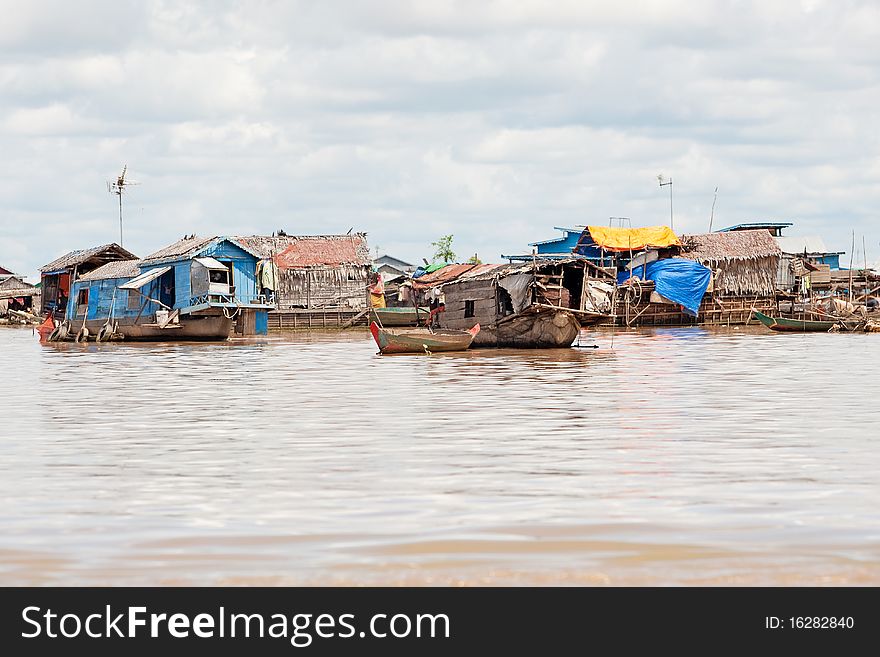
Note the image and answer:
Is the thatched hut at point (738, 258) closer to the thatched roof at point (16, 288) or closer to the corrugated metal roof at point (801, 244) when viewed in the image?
the corrugated metal roof at point (801, 244)

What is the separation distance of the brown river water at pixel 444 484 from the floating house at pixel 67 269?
29.2 m

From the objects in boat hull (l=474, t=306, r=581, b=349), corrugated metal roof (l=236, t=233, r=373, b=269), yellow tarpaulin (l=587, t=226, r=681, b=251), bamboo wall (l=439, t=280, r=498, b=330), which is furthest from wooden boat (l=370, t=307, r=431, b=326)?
boat hull (l=474, t=306, r=581, b=349)

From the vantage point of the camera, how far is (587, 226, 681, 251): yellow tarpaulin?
48344 mm

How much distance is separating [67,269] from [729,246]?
2811 centimetres

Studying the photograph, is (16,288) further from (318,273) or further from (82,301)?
(82,301)

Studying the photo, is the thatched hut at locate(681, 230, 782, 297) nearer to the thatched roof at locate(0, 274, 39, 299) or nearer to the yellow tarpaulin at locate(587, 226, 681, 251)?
the yellow tarpaulin at locate(587, 226, 681, 251)

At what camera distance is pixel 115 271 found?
40750 millimetres

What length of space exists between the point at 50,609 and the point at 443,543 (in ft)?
6.87

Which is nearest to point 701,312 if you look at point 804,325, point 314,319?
point 804,325

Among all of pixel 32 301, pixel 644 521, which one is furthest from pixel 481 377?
pixel 32 301

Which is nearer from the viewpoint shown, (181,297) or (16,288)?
(181,297)

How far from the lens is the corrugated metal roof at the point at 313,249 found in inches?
1967

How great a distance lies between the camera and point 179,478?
331 inches

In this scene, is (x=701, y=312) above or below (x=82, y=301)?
below
